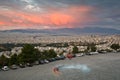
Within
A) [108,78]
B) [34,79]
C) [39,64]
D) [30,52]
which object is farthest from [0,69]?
[108,78]

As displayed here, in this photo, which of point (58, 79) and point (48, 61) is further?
point (48, 61)

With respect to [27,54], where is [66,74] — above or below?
below

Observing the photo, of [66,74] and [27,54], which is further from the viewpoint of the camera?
[27,54]

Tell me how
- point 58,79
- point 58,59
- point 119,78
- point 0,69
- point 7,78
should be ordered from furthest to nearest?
point 58,59 < point 0,69 < point 7,78 < point 58,79 < point 119,78

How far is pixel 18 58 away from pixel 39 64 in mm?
13161

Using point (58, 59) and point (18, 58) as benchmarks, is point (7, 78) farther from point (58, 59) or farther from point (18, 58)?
point (58, 59)

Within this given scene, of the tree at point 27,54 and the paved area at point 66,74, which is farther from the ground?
the tree at point 27,54

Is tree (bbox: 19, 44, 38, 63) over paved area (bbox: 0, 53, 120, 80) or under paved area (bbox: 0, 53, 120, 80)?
over

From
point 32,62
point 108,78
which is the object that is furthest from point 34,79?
point 32,62

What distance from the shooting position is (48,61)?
398ft

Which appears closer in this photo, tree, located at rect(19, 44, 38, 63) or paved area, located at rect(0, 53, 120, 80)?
paved area, located at rect(0, 53, 120, 80)

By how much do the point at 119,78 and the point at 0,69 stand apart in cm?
4563

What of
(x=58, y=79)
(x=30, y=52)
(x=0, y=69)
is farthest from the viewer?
(x=30, y=52)

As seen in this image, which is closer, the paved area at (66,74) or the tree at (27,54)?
the paved area at (66,74)
